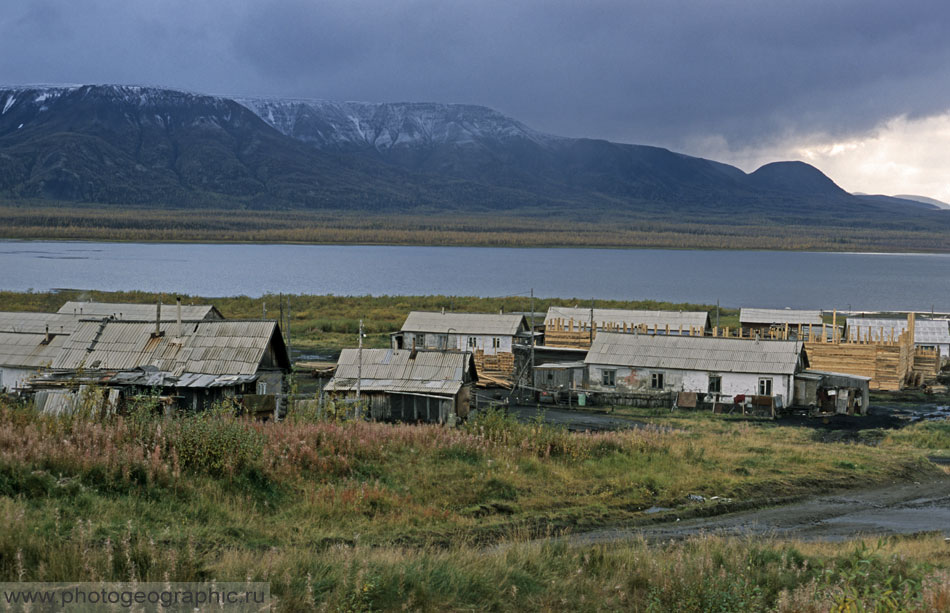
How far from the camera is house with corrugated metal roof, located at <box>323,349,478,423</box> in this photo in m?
34.7

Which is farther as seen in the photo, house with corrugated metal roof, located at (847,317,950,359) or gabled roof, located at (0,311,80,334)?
house with corrugated metal roof, located at (847,317,950,359)

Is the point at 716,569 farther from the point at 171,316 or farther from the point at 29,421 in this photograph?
the point at 171,316

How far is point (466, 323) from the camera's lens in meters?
55.6

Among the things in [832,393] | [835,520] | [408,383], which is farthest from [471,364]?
[835,520]

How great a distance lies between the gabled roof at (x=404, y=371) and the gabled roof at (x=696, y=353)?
1142 cm

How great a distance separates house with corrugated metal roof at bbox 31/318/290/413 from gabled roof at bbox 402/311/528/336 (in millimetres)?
21694

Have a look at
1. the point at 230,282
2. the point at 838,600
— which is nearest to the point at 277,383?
the point at 838,600

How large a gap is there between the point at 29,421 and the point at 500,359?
4002 cm

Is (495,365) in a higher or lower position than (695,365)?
lower

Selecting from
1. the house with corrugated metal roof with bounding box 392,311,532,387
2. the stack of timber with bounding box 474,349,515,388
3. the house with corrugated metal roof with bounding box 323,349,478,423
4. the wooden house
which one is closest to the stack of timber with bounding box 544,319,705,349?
the wooden house

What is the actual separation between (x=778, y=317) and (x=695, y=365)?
780 inches

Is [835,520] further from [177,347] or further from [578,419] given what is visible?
[177,347]

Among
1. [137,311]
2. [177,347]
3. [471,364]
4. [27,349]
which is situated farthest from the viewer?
[137,311]

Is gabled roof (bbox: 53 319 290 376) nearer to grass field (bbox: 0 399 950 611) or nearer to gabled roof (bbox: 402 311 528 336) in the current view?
grass field (bbox: 0 399 950 611)
